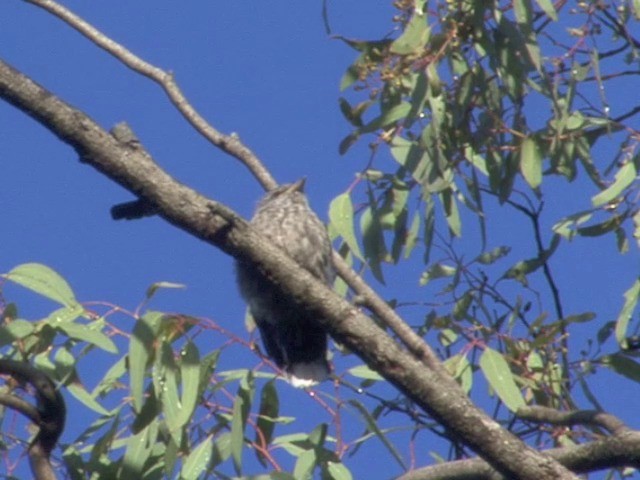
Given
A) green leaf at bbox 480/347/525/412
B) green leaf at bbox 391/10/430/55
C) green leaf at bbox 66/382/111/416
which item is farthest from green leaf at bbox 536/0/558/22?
green leaf at bbox 66/382/111/416

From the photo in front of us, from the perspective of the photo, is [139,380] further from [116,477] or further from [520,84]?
[520,84]

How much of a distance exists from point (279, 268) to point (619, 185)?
902 millimetres

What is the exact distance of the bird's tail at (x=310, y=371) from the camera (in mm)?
3533

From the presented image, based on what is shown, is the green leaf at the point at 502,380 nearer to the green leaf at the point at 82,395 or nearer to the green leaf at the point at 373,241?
the green leaf at the point at 373,241

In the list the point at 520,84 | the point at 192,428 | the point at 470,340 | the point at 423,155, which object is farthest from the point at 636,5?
the point at 192,428

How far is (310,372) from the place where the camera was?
11.8ft

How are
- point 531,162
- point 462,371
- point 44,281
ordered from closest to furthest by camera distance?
point 44,281, point 531,162, point 462,371

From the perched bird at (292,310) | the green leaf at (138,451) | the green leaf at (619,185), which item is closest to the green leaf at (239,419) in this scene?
the green leaf at (138,451)

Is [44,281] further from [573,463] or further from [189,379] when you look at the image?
[573,463]

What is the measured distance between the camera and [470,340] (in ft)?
9.87

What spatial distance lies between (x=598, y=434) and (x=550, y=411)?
276 mm

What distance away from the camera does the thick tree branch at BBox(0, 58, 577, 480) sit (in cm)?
216

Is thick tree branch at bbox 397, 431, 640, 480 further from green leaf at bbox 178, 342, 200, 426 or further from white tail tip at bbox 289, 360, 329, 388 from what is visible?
white tail tip at bbox 289, 360, 329, 388

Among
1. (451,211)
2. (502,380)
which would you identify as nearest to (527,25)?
(451,211)
